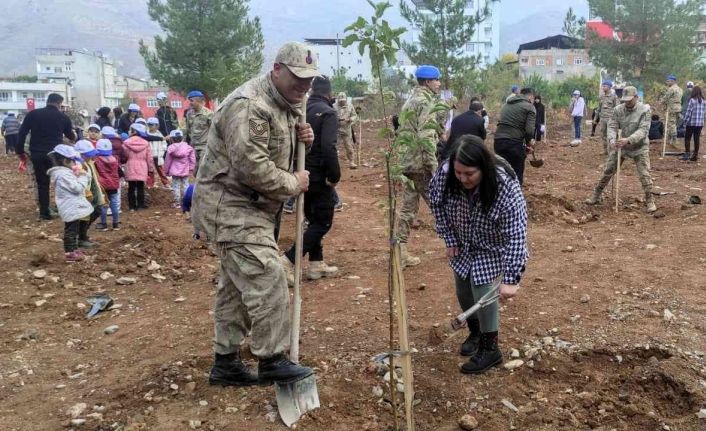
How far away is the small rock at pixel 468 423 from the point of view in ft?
10.3

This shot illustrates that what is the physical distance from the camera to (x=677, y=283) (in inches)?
205

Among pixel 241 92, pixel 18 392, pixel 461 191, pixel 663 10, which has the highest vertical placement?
pixel 663 10

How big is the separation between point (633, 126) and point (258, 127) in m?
6.91

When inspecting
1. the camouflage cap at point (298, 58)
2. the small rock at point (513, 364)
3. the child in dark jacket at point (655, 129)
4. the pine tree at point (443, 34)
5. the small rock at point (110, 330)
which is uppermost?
the pine tree at point (443, 34)

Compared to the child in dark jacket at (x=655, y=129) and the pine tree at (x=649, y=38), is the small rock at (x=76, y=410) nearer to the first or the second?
the child in dark jacket at (x=655, y=129)

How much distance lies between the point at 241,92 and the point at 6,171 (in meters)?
15.9

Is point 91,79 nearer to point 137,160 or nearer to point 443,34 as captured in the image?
point 443,34

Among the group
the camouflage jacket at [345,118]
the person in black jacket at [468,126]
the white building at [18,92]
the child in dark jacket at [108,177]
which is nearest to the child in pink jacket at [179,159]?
the child in dark jacket at [108,177]

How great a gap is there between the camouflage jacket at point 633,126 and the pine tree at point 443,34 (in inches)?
479

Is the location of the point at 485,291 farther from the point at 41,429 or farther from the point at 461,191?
the point at 41,429

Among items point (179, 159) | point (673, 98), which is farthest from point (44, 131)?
point (673, 98)

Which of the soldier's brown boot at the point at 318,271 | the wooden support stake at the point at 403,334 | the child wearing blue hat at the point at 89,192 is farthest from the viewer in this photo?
the child wearing blue hat at the point at 89,192

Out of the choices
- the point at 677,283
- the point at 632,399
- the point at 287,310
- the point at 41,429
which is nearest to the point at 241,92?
the point at 287,310

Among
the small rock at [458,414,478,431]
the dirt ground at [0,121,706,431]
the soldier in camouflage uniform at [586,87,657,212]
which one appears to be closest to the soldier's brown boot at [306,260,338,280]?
the dirt ground at [0,121,706,431]
